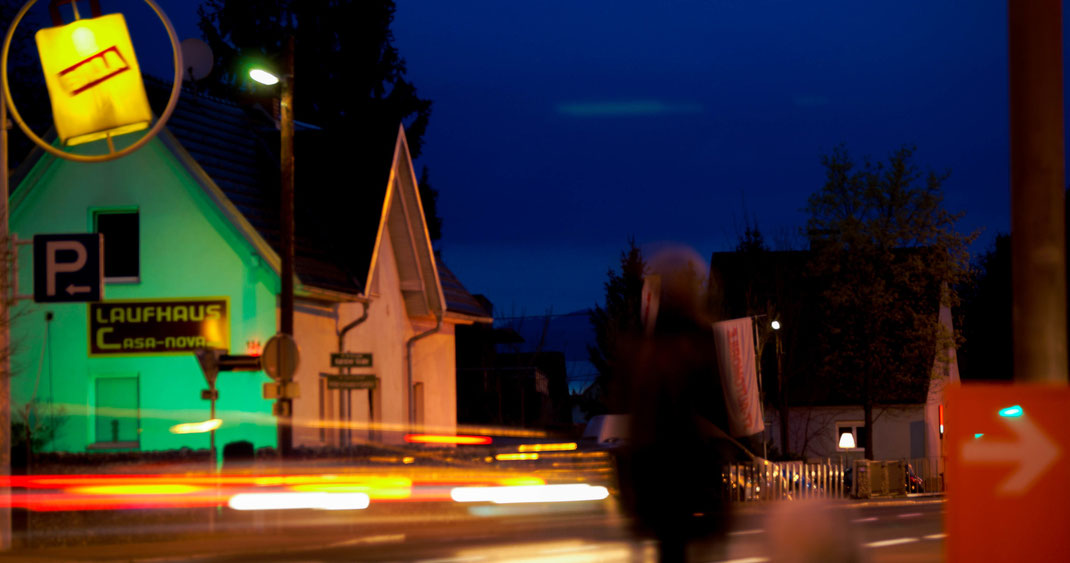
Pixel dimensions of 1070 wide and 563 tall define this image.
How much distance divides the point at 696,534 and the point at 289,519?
48.8ft

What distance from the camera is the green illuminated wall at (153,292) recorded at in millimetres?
24328

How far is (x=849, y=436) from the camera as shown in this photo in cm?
5075

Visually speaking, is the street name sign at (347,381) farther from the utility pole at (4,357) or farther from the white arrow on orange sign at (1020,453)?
the white arrow on orange sign at (1020,453)

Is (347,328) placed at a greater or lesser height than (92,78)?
lesser

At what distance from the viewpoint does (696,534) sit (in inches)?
230

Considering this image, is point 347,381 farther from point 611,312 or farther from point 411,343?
point 611,312

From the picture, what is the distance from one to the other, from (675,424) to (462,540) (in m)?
10.6

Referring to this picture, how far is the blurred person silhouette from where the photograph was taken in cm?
582

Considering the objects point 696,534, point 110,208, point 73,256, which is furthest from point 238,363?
point 696,534

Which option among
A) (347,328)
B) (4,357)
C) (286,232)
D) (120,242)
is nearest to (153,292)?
(120,242)

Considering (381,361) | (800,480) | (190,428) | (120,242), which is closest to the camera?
(190,428)

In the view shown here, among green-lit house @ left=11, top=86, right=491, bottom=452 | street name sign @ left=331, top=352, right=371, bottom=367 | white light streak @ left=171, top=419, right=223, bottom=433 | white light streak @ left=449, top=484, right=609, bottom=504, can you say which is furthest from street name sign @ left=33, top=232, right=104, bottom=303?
green-lit house @ left=11, top=86, right=491, bottom=452

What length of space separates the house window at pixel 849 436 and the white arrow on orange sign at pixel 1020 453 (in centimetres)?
4697

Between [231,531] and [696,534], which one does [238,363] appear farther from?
[696,534]
